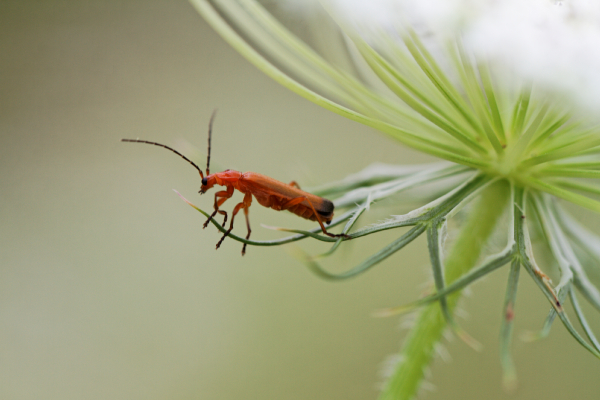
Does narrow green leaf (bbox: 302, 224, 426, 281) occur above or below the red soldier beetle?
below

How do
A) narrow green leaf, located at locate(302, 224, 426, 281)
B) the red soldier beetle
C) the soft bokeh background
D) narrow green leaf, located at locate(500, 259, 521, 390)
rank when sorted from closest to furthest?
narrow green leaf, located at locate(500, 259, 521, 390)
narrow green leaf, located at locate(302, 224, 426, 281)
the red soldier beetle
the soft bokeh background

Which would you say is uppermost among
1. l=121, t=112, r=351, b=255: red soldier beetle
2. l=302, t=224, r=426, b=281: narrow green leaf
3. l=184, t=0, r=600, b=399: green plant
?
l=184, t=0, r=600, b=399: green plant

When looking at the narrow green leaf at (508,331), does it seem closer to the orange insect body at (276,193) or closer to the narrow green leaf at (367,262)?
the narrow green leaf at (367,262)

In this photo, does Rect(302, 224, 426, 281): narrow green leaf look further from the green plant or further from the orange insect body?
→ the orange insect body

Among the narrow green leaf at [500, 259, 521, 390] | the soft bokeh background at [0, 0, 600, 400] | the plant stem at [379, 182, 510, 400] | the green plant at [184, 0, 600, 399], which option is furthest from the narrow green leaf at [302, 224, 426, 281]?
the soft bokeh background at [0, 0, 600, 400]

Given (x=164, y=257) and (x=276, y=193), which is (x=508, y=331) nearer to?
(x=276, y=193)

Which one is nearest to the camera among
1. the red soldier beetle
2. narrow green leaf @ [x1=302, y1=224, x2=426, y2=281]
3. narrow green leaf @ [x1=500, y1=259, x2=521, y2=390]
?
narrow green leaf @ [x1=500, y1=259, x2=521, y2=390]

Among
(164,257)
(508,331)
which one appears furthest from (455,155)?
(164,257)
